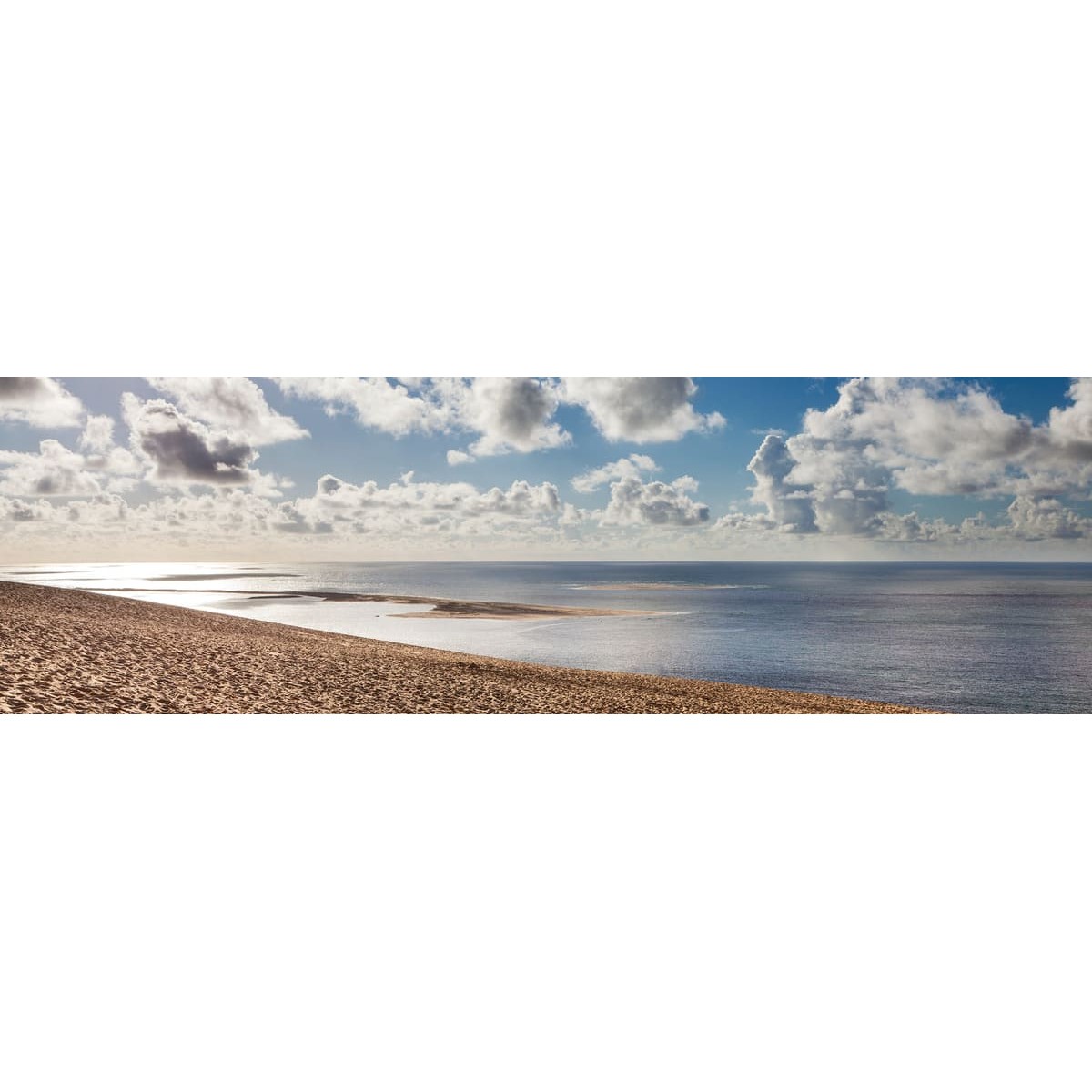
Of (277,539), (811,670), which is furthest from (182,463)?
(811,670)

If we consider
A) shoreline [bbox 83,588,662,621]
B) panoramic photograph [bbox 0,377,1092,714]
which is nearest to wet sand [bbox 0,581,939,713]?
panoramic photograph [bbox 0,377,1092,714]

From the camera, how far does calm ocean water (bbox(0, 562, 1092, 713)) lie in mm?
8406

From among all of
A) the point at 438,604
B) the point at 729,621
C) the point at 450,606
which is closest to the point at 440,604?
the point at 438,604

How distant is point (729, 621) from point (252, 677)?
770 centimetres

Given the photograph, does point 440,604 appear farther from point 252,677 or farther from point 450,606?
point 252,677

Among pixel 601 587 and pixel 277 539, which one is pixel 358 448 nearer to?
pixel 277 539

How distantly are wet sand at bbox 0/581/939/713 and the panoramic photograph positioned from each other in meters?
0.04

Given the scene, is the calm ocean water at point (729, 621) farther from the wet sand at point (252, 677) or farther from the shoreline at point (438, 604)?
the wet sand at point (252, 677)

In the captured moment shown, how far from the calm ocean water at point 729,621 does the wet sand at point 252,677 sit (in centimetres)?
41

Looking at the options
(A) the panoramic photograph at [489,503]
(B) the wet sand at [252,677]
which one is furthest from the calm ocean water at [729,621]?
(B) the wet sand at [252,677]

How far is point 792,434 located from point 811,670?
13.6 feet

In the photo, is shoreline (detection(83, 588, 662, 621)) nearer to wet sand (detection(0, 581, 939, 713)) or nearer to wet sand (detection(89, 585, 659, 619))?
wet sand (detection(89, 585, 659, 619))

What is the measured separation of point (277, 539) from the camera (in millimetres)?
8078

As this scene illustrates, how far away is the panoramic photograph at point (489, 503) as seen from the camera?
7559 mm
